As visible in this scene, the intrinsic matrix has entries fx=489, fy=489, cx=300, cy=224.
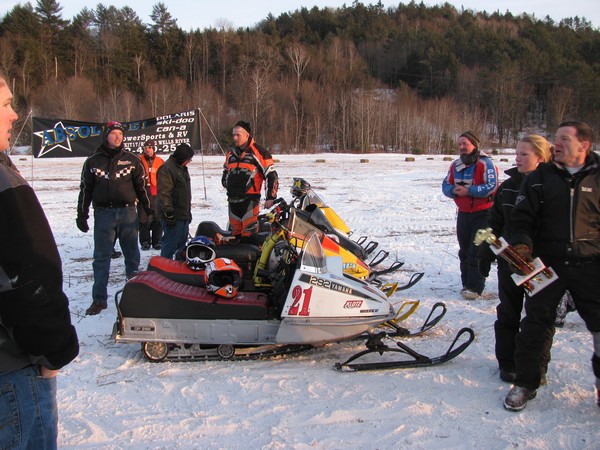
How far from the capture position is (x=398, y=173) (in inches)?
770

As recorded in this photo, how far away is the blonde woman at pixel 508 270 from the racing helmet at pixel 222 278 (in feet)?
6.07

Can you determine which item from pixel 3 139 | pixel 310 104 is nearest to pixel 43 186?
pixel 3 139

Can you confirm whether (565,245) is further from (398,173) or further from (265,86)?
(265,86)

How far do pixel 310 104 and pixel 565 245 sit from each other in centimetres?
4230

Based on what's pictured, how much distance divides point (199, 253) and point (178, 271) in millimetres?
237

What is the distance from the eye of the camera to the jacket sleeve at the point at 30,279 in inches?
53.4

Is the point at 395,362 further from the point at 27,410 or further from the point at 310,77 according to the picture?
the point at 310,77

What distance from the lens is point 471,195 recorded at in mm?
5000

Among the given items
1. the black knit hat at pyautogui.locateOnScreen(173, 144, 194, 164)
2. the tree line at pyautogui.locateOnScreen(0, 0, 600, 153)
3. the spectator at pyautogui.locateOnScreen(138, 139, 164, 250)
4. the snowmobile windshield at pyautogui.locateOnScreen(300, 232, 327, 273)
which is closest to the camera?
the snowmobile windshield at pyautogui.locateOnScreen(300, 232, 327, 273)

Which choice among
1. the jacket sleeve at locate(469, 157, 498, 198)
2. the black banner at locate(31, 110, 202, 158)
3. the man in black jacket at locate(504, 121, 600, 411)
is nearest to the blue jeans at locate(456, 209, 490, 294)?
the jacket sleeve at locate(469, 157, 498, 198)

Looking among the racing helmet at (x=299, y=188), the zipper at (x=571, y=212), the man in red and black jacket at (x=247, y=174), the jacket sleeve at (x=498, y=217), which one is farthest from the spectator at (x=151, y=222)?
the zipper at (x=571, y=212)

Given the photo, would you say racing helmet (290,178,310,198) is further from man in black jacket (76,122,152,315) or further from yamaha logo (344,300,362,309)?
yamaha logo (344,300,362,309)

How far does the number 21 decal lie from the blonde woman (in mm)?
1239

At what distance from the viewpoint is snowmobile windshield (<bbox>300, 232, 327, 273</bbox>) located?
11.9 ft
